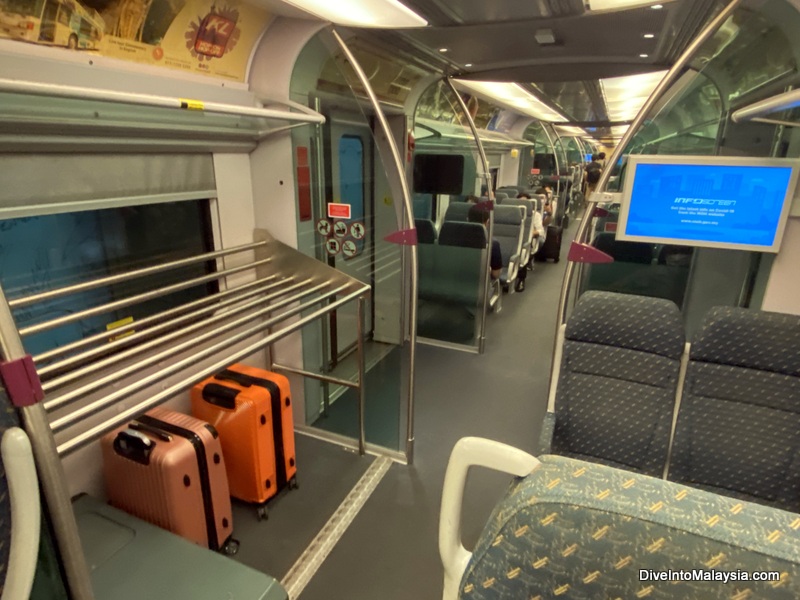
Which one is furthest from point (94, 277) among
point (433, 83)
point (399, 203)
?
point (433, 83)

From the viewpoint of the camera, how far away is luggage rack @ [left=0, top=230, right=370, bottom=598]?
35.0 inches

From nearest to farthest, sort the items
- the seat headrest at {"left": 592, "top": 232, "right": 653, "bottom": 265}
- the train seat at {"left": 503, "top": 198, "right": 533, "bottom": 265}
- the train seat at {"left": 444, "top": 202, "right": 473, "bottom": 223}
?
1. the seat headrest at {"left": 592, "top": 232, "right": 653, "bottom": 265}
2. the train seat at {"left": 444, "top": 202, "right": 473, "bottom": 223}
3. the train seat at {"left": 503, "top": 198, "right": 533, "bottom": 265}

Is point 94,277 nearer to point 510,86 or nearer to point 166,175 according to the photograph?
point 166,175

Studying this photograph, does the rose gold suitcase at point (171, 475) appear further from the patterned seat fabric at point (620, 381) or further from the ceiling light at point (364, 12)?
the ceiling light at point (364, 12)

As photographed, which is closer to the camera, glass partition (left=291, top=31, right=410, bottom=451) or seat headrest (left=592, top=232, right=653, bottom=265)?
glass partition (left=291, top=31, right=410, bottom=451)

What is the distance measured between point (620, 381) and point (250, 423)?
70.3 inches

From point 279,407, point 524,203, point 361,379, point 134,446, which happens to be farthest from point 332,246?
point 524,203

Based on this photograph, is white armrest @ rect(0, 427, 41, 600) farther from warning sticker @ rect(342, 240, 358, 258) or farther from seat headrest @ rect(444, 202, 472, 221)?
seat headrest @ rect(444, 202, 472, 221)

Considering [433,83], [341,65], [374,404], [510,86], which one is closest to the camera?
[341,65]

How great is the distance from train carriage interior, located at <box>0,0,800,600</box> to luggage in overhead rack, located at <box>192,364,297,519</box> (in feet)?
0.05

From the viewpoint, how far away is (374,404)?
314 cm

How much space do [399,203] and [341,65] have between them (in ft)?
2.69

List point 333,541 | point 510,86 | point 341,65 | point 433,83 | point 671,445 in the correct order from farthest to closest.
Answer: point 510,86
point 433,83
point 341,65
point 333,541
point 671,445

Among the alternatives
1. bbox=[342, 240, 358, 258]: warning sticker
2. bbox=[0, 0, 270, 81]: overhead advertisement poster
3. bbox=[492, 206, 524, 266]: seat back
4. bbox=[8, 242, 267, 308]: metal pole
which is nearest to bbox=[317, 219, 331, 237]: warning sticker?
bbox=[342, 240, 358, 258]: warning sticker
